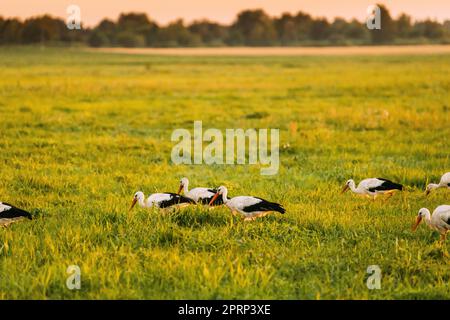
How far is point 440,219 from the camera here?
718 centimetres

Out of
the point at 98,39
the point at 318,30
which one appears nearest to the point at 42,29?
the point at 98,39

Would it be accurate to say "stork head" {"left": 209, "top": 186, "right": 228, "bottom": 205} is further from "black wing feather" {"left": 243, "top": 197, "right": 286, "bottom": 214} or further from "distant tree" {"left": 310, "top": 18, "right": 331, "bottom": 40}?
"distant tree" {"left": 310, "top": 18, "right": 331, "bottom": 40}

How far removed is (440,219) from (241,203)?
2.65 meters

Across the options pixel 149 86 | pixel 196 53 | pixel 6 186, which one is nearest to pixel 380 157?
pixel 6 186

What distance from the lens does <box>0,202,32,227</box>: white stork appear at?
772cm

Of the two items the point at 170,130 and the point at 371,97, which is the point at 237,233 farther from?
the point at 371,97

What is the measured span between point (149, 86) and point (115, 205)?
30762mm
